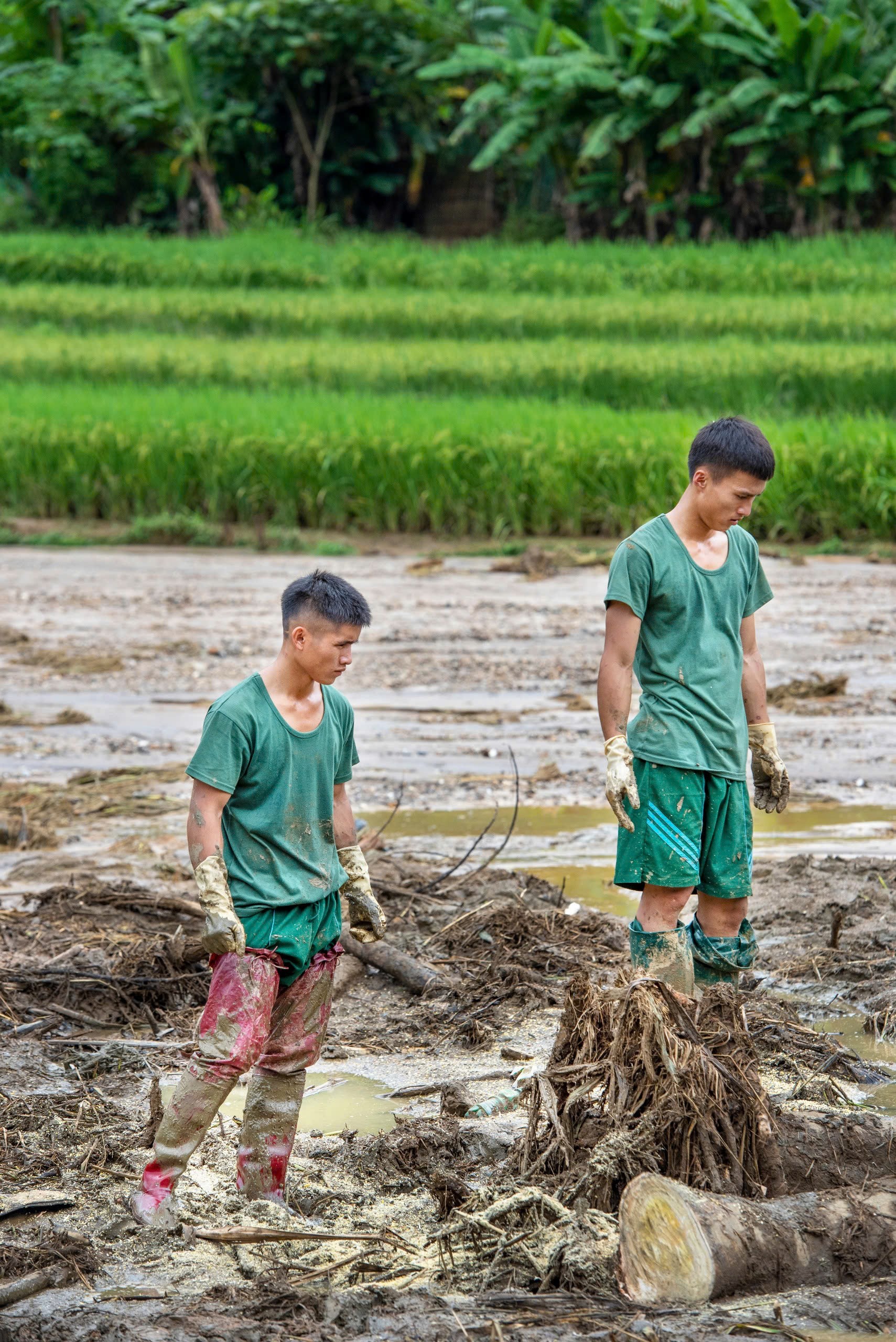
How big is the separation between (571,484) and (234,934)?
9.91 meters

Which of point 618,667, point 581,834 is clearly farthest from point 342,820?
point 581,834

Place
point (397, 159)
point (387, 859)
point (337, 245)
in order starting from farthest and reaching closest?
point (397, 159) < point (337, 245) < point (387, 859)

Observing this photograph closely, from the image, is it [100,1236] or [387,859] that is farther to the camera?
[387,859]

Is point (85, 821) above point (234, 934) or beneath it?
beneath

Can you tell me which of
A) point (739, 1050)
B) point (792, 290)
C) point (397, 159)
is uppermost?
point (397, 159)

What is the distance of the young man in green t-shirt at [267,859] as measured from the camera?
9.61 ft

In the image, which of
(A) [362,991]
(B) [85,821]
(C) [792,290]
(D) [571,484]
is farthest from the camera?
(C) [792,290]

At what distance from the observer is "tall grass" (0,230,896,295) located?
2039 centimetres

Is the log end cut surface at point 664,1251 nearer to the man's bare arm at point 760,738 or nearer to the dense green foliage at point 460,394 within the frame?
the man's bare arm at point 760,738

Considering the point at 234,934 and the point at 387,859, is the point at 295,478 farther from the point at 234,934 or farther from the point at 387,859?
the point at 234,934

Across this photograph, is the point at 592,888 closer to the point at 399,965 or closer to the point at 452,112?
the point at 399,965

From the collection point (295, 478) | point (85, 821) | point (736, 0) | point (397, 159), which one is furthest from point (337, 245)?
point (85, 821)

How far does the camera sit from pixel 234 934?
2.88 m

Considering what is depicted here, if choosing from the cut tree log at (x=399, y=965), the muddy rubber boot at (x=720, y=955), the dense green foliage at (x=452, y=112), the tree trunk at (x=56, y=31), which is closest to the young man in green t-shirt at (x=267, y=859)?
the muddy rubber boot at (x=720, y=955)
